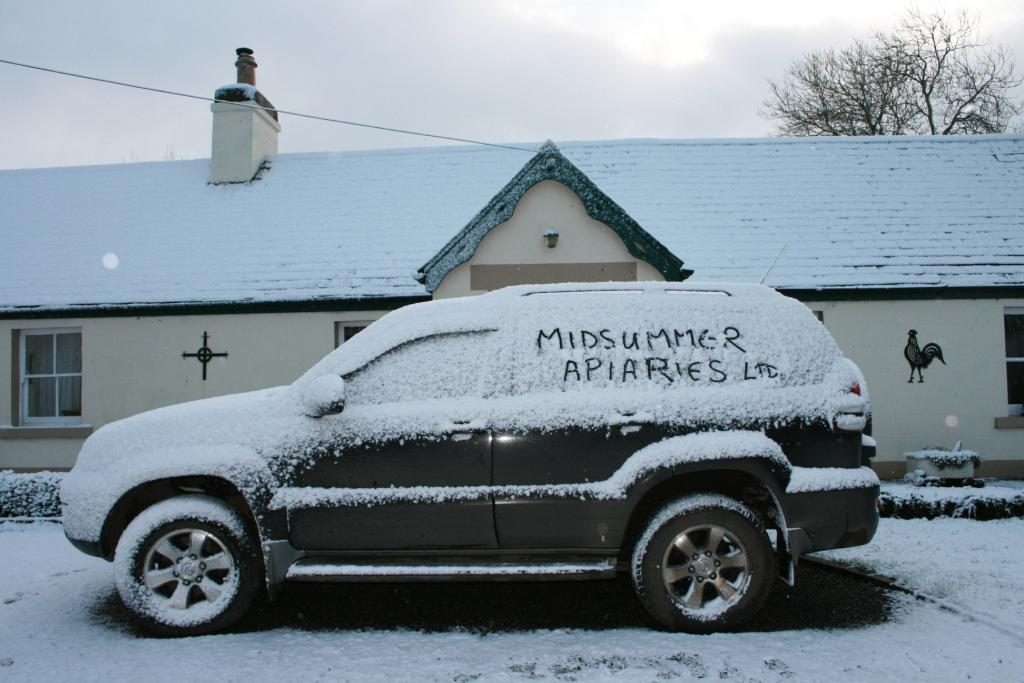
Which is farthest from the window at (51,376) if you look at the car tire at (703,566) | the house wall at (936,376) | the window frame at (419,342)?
the house wall at (936,376)

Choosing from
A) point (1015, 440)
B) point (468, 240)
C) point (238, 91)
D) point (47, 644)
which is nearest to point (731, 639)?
point (47, 644)

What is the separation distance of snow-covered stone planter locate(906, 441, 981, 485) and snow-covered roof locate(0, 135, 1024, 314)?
245 cm

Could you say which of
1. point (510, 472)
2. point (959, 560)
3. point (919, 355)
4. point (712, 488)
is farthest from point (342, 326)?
point (959, 560)

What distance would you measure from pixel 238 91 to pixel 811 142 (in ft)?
36.4

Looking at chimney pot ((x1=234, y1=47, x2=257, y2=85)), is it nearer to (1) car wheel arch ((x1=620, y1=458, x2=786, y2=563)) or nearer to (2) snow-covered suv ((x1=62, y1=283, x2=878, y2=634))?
(2) snow-covered suv ((x1=62, y1=283, x2=878, y2=634))

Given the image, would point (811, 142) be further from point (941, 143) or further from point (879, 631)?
point (879, 631)

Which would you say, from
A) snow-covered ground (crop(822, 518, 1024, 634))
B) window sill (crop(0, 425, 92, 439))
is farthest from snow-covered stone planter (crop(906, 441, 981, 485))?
window sill (crop(0, 425, 92, 439))

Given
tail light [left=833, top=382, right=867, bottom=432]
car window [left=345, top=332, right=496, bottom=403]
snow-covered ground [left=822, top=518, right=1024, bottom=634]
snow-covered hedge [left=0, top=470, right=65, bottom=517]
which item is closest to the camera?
tail light [left=833, top=382, right=867, bottom=432]

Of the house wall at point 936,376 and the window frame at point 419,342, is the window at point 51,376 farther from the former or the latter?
the house wall at point 936,376

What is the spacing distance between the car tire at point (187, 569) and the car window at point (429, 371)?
1.12 m

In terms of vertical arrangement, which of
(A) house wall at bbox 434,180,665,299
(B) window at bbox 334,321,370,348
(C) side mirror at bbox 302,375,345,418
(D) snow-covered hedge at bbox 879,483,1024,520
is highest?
(A) house wall at bbox 434,180,665,299

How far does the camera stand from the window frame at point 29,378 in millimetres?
12992

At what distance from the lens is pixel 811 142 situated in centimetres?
1556

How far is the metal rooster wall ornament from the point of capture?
1174 centimetres
